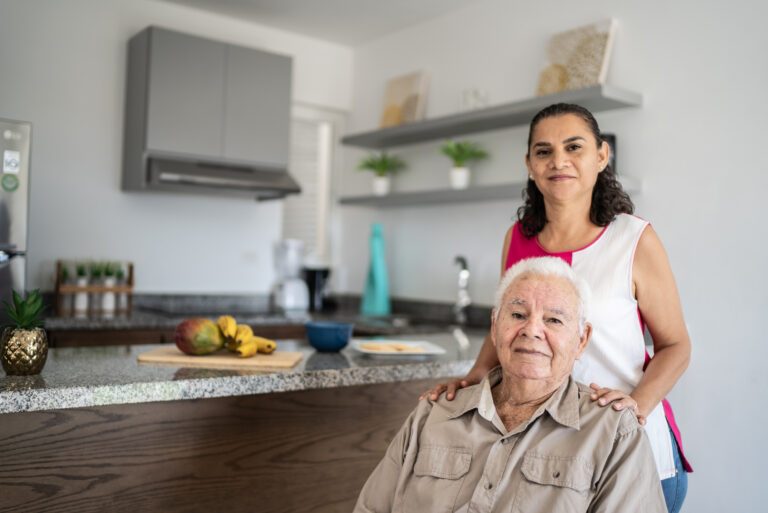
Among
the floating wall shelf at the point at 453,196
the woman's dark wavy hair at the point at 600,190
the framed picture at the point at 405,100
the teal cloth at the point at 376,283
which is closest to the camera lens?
the woman's dark wavy hair at the point at 600,190

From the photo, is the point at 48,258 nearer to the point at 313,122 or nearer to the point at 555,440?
the point at 313,122

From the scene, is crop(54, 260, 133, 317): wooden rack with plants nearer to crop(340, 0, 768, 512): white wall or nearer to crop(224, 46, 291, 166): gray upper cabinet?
crop(224, 46, 291, 166): gray upper cabinet

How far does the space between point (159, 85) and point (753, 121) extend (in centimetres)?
286

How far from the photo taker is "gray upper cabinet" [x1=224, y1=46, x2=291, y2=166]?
13.8 ft

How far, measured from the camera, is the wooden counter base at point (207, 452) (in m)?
1.71

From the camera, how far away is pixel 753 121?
2854 millimetres

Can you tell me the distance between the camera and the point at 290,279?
15.7 ft

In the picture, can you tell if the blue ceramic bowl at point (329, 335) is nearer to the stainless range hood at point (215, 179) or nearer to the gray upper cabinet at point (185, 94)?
the stainless range hood at point (215, 179)

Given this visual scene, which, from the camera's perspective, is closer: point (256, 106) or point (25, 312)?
point (25, 312)

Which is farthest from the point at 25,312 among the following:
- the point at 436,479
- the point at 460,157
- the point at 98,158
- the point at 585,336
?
the point at 460,157

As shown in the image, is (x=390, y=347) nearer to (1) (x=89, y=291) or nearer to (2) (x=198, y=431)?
(2) (x=198, y=431)

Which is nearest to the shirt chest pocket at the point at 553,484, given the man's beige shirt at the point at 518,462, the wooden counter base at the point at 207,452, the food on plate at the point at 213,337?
the man's beige shirt at the point at 518,462

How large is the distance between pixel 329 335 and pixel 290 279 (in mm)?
2494

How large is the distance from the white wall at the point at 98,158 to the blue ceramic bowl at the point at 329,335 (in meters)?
2.26
